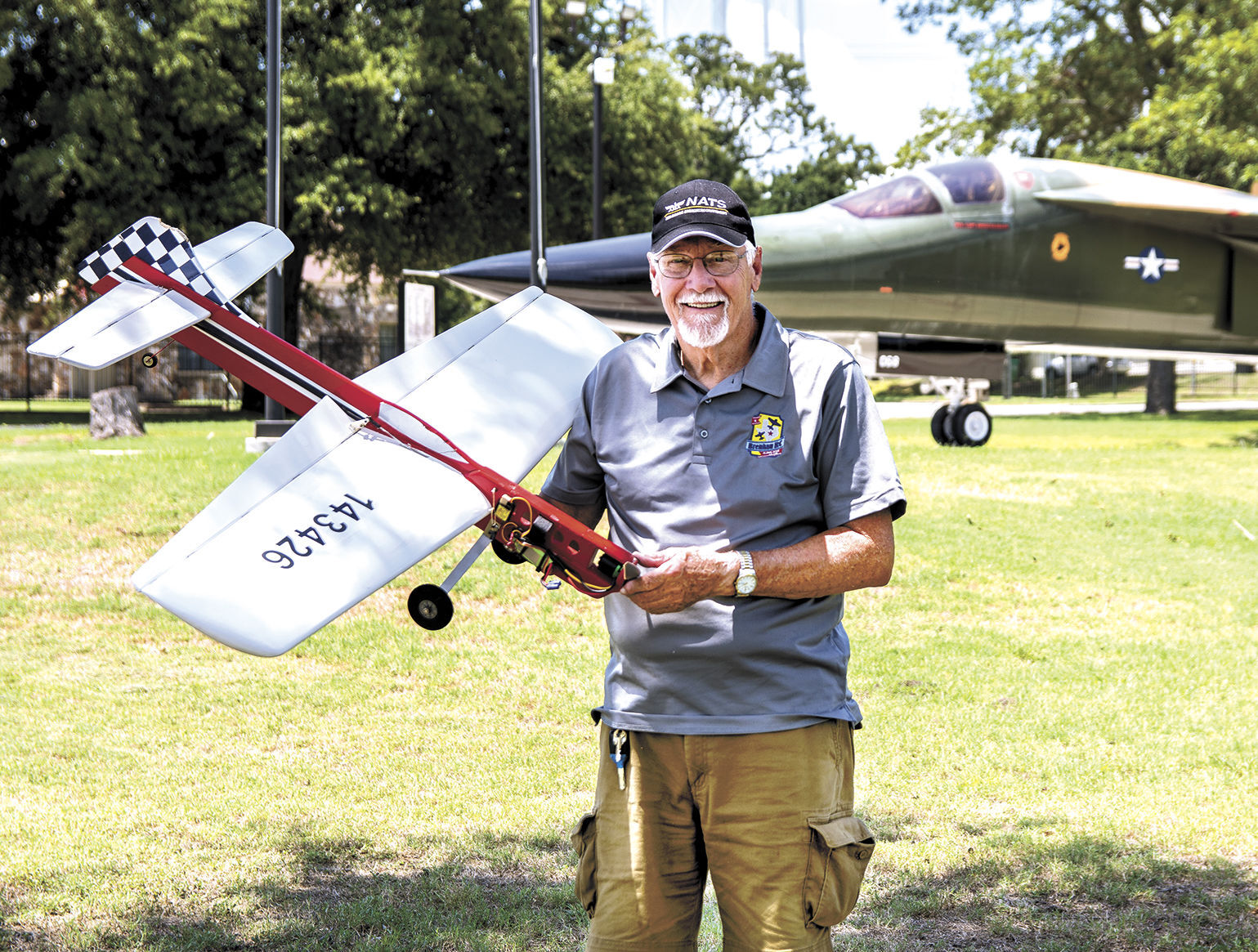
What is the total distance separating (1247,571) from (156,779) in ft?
26.7

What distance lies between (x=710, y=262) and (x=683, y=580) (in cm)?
70

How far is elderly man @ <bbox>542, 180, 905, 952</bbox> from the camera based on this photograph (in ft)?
8.14

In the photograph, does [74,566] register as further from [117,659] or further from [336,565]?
[336,565]

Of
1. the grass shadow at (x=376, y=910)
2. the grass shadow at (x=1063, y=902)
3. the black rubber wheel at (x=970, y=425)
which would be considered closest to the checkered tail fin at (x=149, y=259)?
the grass shadow at (x=376, y=910)

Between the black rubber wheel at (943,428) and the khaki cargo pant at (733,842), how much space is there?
1414 centimetres

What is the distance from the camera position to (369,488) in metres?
2.55

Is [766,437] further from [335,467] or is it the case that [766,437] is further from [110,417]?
[110,417]

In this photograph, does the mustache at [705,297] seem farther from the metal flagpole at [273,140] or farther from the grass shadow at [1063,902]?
the metal flagpole at [273,140]

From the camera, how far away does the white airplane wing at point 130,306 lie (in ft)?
8.39

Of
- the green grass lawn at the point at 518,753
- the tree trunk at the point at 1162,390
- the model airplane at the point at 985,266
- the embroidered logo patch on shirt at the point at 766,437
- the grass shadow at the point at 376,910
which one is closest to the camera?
the embroidered logo patch on shirt at the point at 766,437

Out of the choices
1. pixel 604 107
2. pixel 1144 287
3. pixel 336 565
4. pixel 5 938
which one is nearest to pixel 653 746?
pixel 336 565

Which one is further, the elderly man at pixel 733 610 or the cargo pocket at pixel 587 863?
the cargo pocket at pixel 587 863

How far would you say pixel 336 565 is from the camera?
2.37 meters

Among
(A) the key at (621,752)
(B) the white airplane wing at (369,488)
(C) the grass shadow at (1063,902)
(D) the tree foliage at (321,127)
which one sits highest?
(D) the tree foliage at (321,127)
